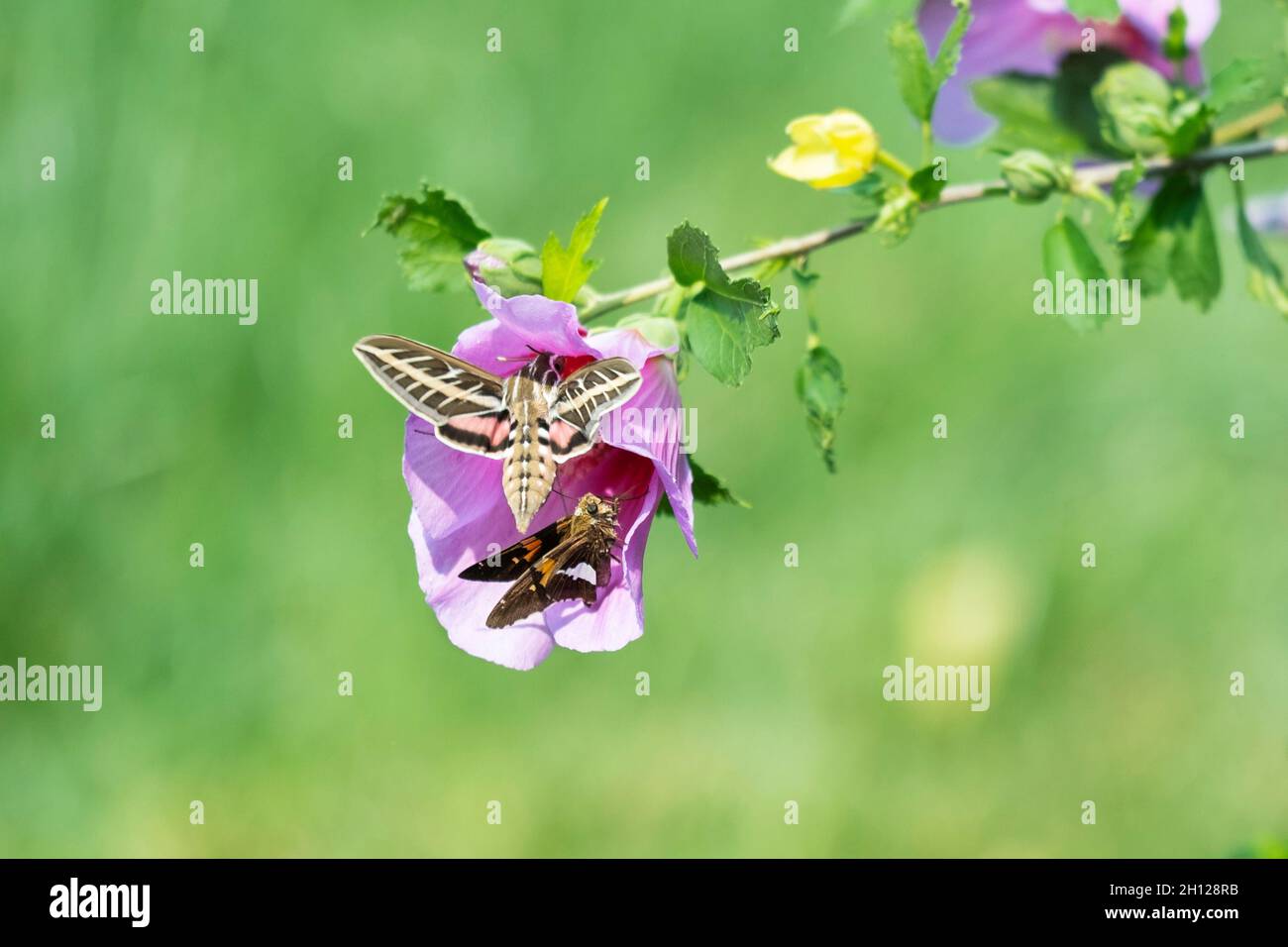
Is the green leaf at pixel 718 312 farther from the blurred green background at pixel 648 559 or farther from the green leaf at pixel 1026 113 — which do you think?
the blurred green background at pixel 648 559

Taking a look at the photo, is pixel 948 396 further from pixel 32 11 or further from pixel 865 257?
pixel 32 11

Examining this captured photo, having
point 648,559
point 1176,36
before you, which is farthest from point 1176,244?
point 648,559

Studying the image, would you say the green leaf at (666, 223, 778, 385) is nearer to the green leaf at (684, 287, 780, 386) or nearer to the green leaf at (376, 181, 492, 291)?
the green leaf at (684, 287, 780, 386)

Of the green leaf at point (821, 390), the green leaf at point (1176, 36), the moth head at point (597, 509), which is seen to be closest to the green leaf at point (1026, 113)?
the green leaf at point (1176, 36)

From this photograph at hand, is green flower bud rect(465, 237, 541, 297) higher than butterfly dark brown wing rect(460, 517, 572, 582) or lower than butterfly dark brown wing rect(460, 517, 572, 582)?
higher

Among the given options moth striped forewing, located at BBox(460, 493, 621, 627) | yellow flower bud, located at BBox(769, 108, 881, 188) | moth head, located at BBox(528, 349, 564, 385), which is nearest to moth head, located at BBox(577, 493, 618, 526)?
moth striped forewing, located at BBox(460, 493, 621, 627)

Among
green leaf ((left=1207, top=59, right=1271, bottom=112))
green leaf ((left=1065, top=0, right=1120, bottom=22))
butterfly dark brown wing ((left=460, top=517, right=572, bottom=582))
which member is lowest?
butterfly dark brown wing ((left=460, top=517, right=572, bottom=582))
